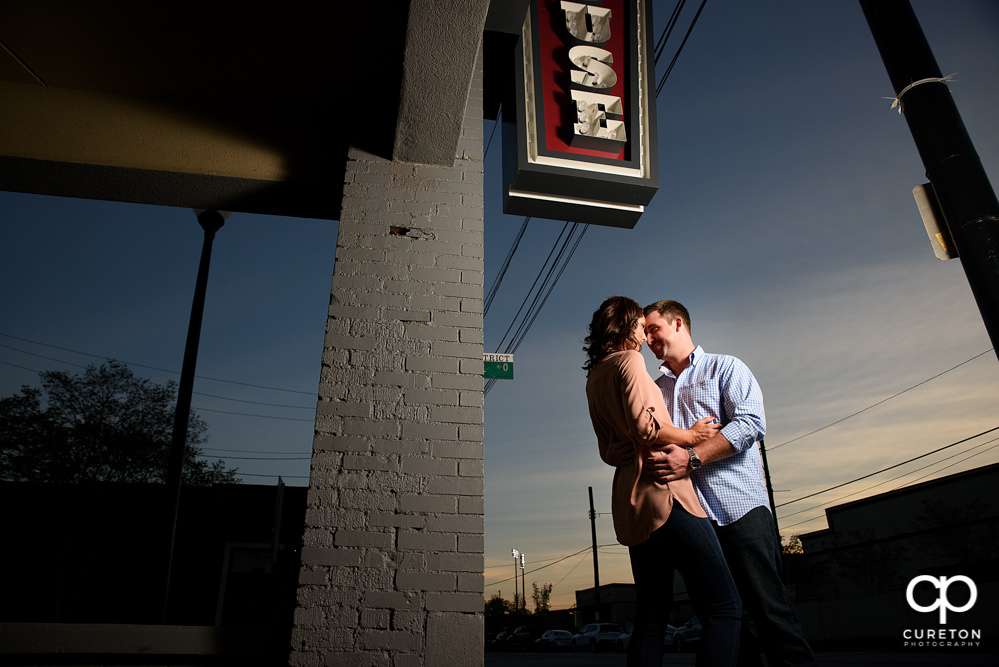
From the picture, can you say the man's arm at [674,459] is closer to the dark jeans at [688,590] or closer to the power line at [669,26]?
the dark jeans at [688,590]

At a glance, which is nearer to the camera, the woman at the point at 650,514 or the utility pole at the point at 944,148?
the woman at the point at 650,514

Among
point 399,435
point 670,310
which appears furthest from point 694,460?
point 399,435

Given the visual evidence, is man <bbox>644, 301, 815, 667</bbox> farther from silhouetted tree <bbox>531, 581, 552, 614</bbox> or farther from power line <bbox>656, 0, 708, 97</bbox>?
silhouetted tree <bbox>531, 581, 552, 614</bbox>

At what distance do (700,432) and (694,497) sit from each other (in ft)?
0.90

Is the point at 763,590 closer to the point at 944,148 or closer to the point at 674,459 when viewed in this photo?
the point at 674,459

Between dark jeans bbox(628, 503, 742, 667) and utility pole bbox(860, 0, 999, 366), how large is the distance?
1.51 metres

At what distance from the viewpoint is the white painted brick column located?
224cm

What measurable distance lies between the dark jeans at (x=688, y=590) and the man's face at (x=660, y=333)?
0.86 meters

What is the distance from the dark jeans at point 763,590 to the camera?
1940mm

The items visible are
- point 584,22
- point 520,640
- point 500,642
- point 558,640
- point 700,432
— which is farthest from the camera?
point 500,642

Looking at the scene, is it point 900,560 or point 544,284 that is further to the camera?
point 900,560

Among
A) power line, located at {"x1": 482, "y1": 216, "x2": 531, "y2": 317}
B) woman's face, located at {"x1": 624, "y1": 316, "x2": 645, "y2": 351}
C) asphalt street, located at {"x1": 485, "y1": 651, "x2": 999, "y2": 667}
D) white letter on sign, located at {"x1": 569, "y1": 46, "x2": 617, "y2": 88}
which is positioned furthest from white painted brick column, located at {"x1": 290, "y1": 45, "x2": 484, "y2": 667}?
power line, located at {"x1": 482, "y1": 216, "x2": 531, "y2": 317}

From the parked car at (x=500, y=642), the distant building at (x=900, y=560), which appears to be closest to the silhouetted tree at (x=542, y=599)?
the parked car at (x=500, y=642)

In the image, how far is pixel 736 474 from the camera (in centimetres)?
222
